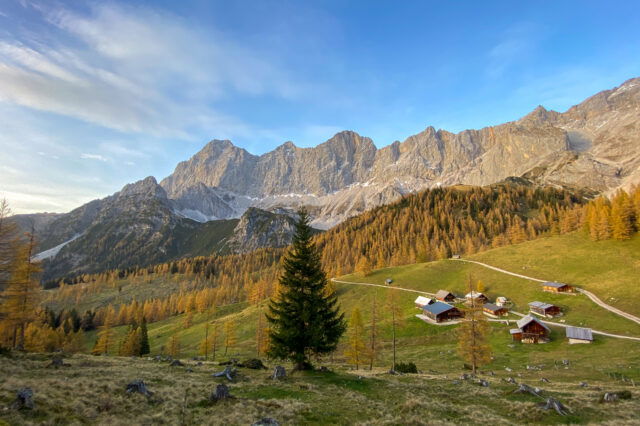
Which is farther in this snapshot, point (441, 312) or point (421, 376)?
point (441, 312)

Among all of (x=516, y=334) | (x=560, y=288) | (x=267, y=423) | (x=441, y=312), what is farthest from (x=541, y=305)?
(x=267, y=423)

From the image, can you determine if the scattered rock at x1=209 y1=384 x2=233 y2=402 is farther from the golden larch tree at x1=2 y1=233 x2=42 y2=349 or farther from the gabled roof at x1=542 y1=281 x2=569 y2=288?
the gabled roof at x1=542 y1=281 x2=569 y2=288

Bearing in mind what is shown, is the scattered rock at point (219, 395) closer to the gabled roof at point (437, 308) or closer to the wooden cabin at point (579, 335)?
the wooden cabin at point (579, 335)

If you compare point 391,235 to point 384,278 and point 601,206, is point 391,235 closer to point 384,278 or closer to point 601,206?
point 384,278

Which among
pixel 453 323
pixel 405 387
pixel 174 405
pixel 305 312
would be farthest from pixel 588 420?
pixel 453 323

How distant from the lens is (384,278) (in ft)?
369

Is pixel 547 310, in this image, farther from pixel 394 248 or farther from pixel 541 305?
pixel 394 248

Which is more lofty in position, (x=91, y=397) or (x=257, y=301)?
(x=91, y=397)

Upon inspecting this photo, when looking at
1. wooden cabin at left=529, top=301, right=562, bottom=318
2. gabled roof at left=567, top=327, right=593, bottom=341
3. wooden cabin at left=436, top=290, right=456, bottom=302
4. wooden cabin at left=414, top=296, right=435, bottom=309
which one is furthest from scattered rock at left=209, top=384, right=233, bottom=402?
wooden cabin at left=436, top=290, right=456, bottom=302

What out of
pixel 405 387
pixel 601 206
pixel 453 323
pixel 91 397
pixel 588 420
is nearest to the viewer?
pixel 91 397

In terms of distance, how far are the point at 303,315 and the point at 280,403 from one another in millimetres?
11749

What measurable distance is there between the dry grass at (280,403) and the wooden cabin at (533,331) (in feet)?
135

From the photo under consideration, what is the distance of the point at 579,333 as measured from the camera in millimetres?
56812

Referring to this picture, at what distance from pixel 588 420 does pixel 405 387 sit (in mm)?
12766
